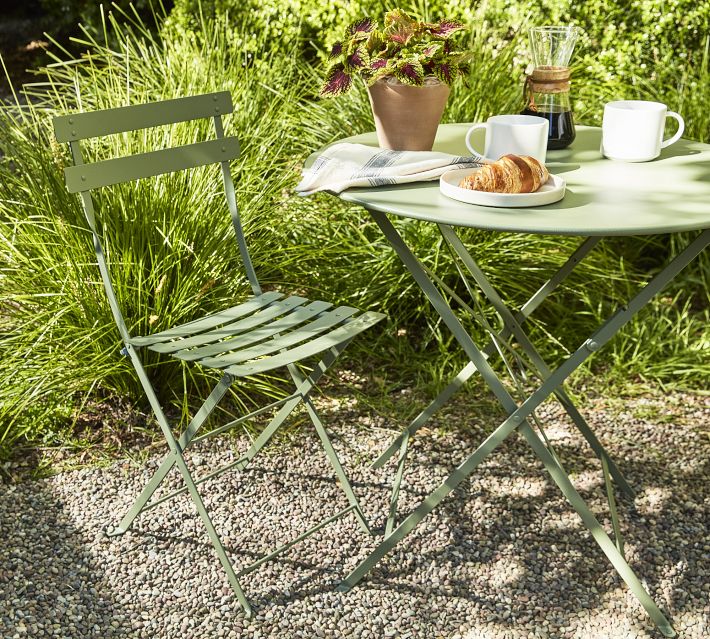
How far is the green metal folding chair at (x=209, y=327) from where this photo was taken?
→ 2475 mm

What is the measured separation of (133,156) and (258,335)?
61 cm

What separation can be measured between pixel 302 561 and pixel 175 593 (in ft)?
1.21

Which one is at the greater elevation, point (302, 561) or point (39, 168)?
point (39, 168)

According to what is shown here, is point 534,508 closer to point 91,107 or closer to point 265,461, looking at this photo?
point 265,461

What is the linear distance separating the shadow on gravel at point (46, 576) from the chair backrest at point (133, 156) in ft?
2.26

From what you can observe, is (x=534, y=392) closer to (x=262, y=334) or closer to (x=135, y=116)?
(x=262, y=334)

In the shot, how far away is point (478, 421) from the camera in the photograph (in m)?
3.49

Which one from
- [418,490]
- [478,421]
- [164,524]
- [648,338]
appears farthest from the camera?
Result: [648,338]

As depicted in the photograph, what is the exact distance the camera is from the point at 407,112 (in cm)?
250

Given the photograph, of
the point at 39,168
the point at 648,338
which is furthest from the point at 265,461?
the point at 648,338

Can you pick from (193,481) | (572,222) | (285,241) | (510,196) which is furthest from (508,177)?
(285,241)

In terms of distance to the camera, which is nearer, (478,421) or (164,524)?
(164,524)

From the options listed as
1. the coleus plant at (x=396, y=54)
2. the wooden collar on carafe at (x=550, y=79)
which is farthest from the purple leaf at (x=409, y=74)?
the wooden collar on carafe at (x=550, y=79)

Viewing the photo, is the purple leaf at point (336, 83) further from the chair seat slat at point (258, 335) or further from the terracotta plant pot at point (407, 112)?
the chair seat slat at point (258, 335)
